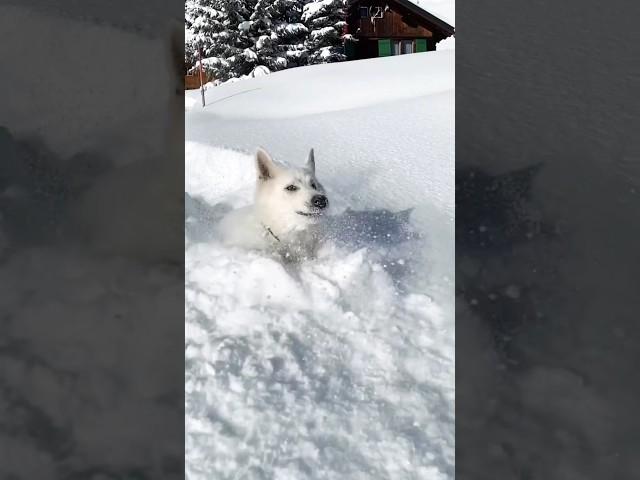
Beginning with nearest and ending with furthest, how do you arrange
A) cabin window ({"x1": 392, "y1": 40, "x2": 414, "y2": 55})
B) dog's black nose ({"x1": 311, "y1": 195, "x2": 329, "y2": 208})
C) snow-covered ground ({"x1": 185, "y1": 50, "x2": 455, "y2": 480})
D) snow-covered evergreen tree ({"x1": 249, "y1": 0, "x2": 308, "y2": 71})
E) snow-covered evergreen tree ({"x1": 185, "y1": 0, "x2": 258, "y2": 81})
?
snow-covered ground ({"x1": 185, "y1": 50, "x2": 455, "y2": 480}), dog's black nose ({"x1": 311, "y1": 195, "x2": 329, "y2": 208}), snow-covered evergreen tree ({"x1": 185, "y1": 0, "x2": 258, "y2": 81}), snow-covered evergreen tree ({"x1": 249, "y1": 0, "x2": 308, "y2": 71}), cabin window ({"x1": 392, "y1": 40, "x2": 414, "y2": 55})

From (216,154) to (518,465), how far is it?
477cm

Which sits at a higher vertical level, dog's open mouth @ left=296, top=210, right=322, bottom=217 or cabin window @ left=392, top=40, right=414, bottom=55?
dog's open mouth @ left=296, top=210, right=322, bottom=217

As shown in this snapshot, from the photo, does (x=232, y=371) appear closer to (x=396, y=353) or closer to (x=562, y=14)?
(x=396, y=353)

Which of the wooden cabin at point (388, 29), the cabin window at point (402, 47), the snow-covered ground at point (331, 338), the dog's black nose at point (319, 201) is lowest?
the cabin window at point (402, 47)

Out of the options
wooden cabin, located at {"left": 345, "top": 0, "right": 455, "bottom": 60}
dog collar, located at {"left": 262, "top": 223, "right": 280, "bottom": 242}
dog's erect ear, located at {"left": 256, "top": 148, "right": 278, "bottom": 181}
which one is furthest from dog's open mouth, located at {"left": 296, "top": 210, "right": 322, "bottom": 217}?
wooden cabin, located at {"left": 345, "top": 0, "right": 455, "bottom": 60}

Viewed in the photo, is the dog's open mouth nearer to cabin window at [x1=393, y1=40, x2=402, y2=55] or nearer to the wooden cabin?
the wooden cabin

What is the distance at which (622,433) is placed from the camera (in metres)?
2.64

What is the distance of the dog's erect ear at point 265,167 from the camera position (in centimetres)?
410

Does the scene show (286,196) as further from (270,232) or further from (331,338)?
(331,338)

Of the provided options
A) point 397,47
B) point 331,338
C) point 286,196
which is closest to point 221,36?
point 397,47

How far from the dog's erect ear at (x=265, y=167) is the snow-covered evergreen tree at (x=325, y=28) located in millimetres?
11820

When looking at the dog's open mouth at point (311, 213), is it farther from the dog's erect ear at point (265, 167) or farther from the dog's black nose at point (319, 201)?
the dog's erect ear at point (265, 167)

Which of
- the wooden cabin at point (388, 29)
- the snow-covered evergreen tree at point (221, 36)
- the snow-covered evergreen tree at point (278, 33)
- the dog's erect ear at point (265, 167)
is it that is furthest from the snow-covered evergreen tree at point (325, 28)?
the dog's erect ear at point (265, 167)

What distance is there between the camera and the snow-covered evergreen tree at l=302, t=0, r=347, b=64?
49.9 feet
